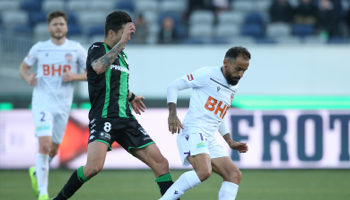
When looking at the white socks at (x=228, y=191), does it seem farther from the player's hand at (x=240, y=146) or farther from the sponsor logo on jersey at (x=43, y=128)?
the sponsor logo on jersey at (x=43, y=128)

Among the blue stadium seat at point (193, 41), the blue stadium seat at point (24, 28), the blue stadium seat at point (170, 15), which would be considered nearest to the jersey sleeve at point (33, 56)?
the blue stadium seat at point (193, 41)

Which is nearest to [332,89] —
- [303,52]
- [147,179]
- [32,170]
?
[303,52]

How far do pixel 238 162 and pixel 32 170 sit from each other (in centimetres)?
496

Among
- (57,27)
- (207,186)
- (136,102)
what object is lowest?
(207,186)

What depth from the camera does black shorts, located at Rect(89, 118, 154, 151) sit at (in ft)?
21.4

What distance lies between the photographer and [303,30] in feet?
52.2

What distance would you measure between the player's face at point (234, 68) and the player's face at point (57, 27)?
2584mm

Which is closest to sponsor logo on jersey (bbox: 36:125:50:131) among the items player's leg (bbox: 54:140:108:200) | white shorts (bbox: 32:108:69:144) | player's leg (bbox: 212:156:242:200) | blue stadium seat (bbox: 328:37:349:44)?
white shorts (bbox: 32:108:69:144)

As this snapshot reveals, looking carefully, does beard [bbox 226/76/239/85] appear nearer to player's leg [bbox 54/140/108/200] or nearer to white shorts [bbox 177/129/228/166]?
white shorts [bbox 177/129/228/166]

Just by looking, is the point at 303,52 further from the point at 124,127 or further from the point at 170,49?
the point at 124,127

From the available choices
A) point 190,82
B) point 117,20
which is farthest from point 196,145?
point 117,20

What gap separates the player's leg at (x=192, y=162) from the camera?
21.4 ft

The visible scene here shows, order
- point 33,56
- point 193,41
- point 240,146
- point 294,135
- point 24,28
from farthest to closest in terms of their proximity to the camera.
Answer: point 24,28 → point 193,41 → point 294,135 → point 33,56 → point 240,146

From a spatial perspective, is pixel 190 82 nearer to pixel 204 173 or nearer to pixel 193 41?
pixel 204 173
